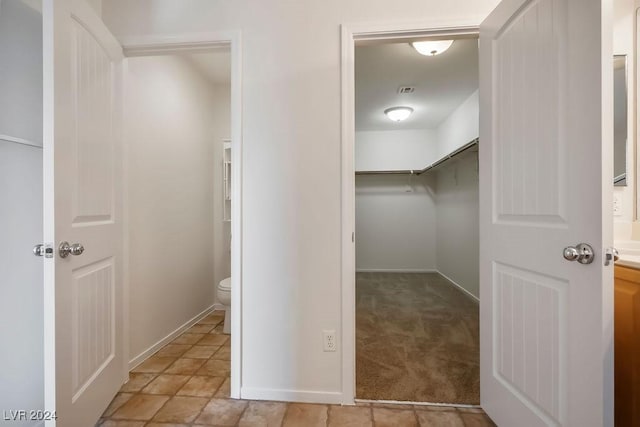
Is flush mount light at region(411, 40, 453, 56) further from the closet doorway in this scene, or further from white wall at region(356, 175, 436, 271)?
white wall at region(356, 175, 436, 271)

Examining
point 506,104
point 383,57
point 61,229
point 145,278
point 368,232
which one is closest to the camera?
point 61,229

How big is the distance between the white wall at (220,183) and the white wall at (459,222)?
292 centimetres

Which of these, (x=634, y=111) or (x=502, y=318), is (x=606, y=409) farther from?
(x=634, y=111)

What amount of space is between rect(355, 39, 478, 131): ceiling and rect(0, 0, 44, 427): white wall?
200cm

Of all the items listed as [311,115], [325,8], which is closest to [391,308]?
[311,115]

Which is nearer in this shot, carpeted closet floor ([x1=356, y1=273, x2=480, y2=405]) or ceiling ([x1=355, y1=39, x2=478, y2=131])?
carpeted closet floor ([x1=356, y1=273, x2=480, y2=405])

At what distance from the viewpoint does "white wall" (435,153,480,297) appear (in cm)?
339

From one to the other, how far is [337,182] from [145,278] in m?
1.60

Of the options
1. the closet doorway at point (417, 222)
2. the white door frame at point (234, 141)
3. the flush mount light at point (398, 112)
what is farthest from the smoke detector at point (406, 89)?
the white door frame at point (234, 141)

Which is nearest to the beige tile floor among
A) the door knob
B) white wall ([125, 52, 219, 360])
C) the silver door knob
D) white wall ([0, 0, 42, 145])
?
white wall ([125, 52, 219, 360])

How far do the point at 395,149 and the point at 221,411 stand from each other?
4500mm

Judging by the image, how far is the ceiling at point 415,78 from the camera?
2518 mm

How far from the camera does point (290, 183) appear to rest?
1.54 m

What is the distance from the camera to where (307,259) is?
153 cm
